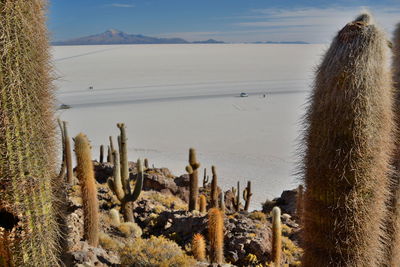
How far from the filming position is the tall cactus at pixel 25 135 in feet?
A: 10.7

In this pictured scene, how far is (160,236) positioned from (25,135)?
4.63 m

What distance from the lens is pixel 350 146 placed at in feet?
10.7

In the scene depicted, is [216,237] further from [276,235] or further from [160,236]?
[160,236]

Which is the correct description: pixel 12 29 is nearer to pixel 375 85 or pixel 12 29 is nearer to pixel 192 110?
pixel 375 85

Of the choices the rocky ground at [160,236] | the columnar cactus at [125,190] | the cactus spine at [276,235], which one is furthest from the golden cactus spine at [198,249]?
the columnar cactus at [125,190]

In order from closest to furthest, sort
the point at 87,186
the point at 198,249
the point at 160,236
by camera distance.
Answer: the point at 87,186 < the point at 198,249 < the point at 160,236

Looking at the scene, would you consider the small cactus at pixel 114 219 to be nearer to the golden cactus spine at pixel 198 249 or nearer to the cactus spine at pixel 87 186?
the cactus spine at pixel 87 186

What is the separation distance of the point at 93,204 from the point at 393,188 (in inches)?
174

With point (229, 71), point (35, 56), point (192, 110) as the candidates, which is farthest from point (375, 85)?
point (229, 71)

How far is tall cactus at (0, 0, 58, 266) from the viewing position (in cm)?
327

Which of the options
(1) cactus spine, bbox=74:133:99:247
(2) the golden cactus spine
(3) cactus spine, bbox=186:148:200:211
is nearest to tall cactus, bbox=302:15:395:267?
(2) the golden cactus spine

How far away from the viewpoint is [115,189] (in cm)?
873

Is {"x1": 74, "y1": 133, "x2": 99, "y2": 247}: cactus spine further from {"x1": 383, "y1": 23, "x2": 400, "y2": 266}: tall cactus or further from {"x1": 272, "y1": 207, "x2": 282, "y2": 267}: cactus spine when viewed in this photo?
{"x1": 383, "y1": 23, "x2": 400, "y2": 266}: tall cactus

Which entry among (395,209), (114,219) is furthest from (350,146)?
(114,219)
